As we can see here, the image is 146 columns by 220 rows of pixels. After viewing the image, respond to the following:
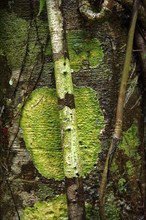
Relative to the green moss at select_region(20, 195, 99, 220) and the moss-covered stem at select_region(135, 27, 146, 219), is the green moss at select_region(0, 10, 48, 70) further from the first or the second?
the green moss at select_region(20, 195, 99, 220)

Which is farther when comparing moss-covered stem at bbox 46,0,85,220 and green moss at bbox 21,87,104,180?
green moss at bbox 21,87,104,180

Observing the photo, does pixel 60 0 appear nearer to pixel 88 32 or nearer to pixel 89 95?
pixel 88 32

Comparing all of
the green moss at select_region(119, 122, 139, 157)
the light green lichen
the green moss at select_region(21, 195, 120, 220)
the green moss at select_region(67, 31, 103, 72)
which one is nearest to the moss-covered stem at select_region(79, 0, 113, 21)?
the green moss at select_region(67, 31, 103, 72)

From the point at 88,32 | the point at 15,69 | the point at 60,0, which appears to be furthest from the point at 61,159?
the point at 60,0

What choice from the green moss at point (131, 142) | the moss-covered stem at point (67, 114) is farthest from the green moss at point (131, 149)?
the moss-covered stem at point (67, 114)

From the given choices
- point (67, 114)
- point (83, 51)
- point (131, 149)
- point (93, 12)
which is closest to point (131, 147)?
point (131, 149)

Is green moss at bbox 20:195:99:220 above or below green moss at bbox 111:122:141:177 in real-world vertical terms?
below

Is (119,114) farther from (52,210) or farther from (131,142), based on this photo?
(52,210)
